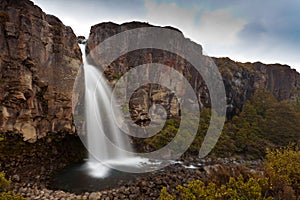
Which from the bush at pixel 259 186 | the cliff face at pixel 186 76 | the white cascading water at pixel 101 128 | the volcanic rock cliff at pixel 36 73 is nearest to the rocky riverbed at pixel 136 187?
the bush at pixel 259 186

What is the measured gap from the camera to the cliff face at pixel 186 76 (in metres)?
30.0

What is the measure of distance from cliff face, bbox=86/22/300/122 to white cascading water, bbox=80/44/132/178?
3.55m

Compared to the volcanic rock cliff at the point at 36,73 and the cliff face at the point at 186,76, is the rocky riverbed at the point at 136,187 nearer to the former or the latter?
the volcanic rock cliff at the point at 36,73

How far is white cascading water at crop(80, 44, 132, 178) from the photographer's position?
2142cm

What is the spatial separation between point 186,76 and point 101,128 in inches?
710

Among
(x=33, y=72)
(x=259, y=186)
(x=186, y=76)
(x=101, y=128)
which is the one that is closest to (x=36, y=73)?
(x=33, y=72)

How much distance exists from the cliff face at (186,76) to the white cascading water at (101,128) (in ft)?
11.6

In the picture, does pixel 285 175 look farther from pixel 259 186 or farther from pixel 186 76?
pixel 186 76

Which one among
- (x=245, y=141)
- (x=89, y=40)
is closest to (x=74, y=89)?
(x=89, y=40)

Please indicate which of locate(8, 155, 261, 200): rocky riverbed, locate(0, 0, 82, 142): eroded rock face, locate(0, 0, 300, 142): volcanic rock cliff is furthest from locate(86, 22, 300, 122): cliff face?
locate(8, 155, 261, 200): rocky riverbed

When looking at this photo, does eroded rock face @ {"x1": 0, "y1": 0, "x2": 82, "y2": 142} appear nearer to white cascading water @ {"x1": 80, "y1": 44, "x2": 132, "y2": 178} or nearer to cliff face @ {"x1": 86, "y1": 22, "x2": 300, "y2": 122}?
white cascading water @ {"x1": 80, "y1": 44, "x2": 132, "y2": 178}

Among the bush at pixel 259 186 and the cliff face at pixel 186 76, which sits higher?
the cliff face at pixel 186 76

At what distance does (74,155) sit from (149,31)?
2002cm

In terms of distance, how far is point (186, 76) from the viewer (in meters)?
36.2
